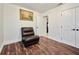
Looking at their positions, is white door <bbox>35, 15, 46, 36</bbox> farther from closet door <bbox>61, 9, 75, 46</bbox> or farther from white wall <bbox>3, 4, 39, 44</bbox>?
closet door <bbox>61, 9, 75, 46</bbox>

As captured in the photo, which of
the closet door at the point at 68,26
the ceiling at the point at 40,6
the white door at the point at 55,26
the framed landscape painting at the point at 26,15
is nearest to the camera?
the ceiling at the point at 40,6

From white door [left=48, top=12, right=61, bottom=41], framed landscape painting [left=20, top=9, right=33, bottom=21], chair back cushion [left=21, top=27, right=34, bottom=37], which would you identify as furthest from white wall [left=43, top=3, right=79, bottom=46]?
chair back cushion [left=21, top=27, right=34, bottom=37]

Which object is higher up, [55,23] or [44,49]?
[55,23]

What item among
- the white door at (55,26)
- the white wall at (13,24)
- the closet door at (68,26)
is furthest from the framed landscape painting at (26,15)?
the closet door at (68,26)

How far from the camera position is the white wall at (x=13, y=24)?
2473 millimetres

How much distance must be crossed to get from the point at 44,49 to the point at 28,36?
2.20ft

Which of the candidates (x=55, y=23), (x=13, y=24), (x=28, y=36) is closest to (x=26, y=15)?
(x=13, y=24)

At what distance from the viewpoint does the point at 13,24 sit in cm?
260

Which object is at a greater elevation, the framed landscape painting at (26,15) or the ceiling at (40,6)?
the ceiling at (40,6)

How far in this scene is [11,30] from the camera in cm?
251

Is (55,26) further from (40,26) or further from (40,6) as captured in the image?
(40,6)

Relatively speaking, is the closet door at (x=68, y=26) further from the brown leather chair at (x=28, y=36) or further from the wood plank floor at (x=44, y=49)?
the brown leather chair at (x=28, y=36)

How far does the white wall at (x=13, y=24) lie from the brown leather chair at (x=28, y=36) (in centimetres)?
12

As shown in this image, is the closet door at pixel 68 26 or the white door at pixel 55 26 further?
the white door at pixel 55 26
